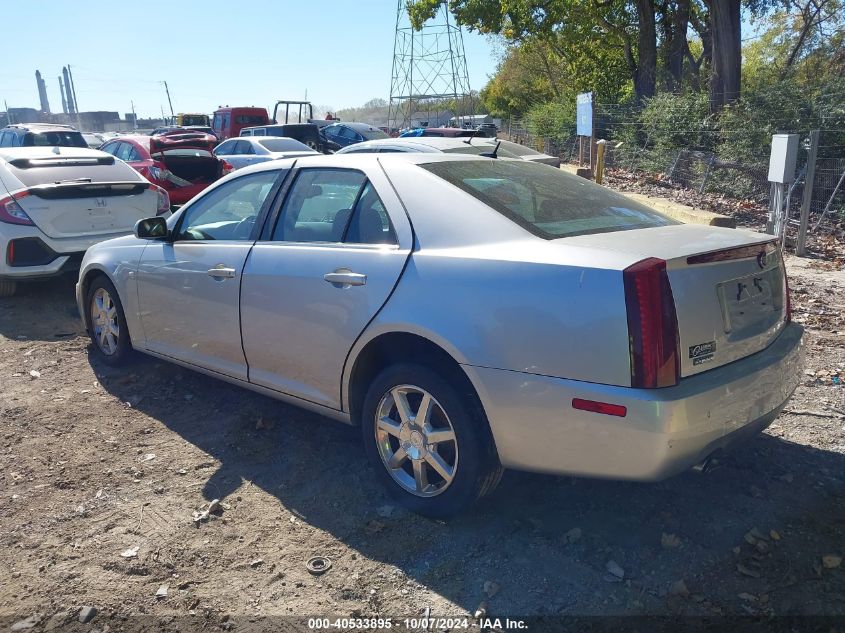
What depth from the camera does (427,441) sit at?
3.18 m

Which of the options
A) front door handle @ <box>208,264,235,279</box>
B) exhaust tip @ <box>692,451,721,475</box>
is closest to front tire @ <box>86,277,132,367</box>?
front door handle @ <box>208,264,235,279</box>

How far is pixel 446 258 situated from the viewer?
3098mm

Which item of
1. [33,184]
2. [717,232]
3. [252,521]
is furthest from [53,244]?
[717,232]

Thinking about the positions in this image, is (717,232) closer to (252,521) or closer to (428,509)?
(428,509)

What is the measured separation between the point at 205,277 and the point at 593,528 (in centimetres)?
261

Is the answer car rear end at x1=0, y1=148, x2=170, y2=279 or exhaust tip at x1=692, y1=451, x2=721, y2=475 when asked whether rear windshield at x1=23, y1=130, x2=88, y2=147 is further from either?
exhaust tip at x1=692, y1=451, x2=721, y2=475

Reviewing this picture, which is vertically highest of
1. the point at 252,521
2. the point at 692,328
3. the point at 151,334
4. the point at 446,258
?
the point at 446,258

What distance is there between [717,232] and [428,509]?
1823 millimetres

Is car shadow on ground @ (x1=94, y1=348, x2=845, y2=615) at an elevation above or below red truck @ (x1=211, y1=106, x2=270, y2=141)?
below

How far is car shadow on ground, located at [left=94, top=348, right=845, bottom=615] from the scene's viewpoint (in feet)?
8.96

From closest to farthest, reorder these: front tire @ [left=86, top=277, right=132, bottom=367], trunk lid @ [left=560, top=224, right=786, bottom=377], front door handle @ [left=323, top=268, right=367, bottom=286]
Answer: trunk lid @ [left=560, top=224, right=786, bottom=377], front door handle @ [left=323, top=268, right=367, bottom=286], front tire @ [left=86, top=277, right=132, bottom=367]

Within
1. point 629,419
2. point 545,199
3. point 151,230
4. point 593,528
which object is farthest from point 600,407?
point 151,230

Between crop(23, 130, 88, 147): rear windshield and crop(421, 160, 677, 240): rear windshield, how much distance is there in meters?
15.4

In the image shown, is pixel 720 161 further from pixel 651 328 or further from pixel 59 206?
pixel 651 328
